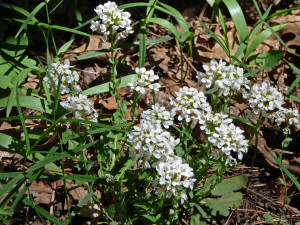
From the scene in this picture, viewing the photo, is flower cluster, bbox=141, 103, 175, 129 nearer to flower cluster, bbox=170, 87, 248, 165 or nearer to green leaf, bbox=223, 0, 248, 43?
flower cluster, bbox=170, 87, 248, 165

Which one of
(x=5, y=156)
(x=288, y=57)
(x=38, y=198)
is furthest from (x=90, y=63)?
(x=288, y=57)

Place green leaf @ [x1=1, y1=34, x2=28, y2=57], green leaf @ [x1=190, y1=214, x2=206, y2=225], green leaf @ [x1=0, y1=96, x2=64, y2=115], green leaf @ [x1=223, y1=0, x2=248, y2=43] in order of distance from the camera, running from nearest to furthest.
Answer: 1. green leaf @ [x1=190, y1=214, x2=206, y2=225]
2. green leaf @ [x1=0, y1=96, x2=64, y2=115]
3. green leaf @ [x1=1, y1=34, x2=28, y2=57]
4. green leaf @ [x1=223, y1=0, x2=248, y2=43]

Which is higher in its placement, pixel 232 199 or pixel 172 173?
pixel 172 173

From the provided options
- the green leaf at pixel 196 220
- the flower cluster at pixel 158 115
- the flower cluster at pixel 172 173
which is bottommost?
the green leaf at pixel 196 220

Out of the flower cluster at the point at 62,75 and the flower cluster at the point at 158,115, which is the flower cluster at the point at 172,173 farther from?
the flower cluster at the point at 62,75

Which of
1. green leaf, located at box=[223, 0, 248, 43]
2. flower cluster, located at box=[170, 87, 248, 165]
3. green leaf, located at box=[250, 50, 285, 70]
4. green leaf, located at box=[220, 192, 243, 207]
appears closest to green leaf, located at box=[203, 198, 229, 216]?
green leaf, located at box=[220, 192, 243, 207]

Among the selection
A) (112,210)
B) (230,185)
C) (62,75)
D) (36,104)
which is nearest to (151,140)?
(112,210)

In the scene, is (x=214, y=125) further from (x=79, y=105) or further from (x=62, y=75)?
(x=62, y=75)

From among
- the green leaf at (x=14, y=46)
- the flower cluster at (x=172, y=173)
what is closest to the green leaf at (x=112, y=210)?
the flower cluster at (x=172, y=173)

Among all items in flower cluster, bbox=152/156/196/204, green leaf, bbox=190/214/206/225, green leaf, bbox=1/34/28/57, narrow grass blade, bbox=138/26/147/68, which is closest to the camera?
flower cluster, bbox=152/156/196/204
